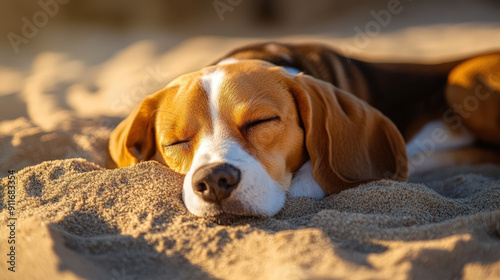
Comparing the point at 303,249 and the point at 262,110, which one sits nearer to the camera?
the point at 303,249

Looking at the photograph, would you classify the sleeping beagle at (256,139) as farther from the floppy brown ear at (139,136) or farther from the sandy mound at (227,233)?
the sandy mound at (227,233)

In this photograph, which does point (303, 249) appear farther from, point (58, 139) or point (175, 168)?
point (58, 139)

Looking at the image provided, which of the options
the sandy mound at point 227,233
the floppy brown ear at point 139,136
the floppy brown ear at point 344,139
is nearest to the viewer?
the sandy mound at point 227,233

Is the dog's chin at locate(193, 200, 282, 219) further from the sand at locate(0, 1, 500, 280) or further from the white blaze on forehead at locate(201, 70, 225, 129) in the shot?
the white blaze on forehead at locate(201, 70, 225, 129)

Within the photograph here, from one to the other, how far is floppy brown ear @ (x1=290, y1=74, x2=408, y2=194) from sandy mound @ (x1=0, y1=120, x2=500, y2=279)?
205 mm

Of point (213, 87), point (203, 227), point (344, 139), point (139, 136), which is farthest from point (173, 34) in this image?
point (203, 227)

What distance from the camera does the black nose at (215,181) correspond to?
1.88 m

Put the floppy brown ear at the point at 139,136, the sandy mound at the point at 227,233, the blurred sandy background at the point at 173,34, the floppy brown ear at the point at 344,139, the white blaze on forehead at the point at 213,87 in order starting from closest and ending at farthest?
the sandy mound at the point at 227,233, the white blaze on forehead at the point at 213,87, the floppy brown ear at the point at 344,139, the floppy brown ear at the point at 139,136, the blurred sandy background at the point at 173,34

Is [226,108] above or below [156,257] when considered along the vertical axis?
above

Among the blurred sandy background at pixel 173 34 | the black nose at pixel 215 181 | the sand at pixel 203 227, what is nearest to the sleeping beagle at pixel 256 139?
the black nose at pixel 215 181

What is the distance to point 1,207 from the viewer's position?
207 centimetres

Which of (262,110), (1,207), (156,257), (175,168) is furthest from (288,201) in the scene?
(1,207)

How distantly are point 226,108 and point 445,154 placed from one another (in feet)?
7.79

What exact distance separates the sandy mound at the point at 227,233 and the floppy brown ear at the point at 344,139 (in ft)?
0.67
